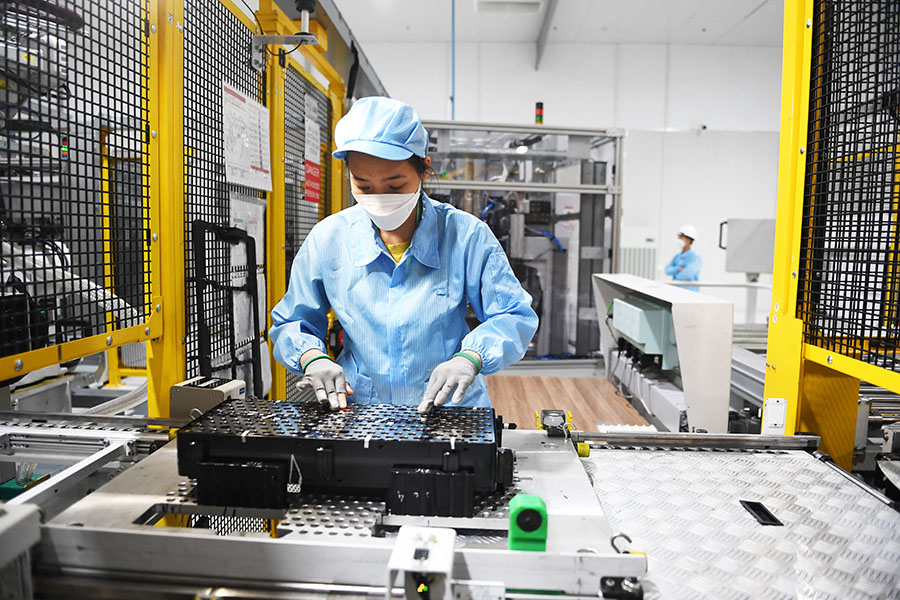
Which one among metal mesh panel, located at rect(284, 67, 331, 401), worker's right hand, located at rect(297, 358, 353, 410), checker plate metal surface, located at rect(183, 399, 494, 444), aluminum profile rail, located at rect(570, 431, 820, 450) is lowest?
aluminum profile rail, located at rect(570, 431, 820, 450)

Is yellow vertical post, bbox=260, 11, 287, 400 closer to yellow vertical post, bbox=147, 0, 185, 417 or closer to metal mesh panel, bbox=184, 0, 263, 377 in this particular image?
metal mesh panel, bbox=184, 0, 263, 377

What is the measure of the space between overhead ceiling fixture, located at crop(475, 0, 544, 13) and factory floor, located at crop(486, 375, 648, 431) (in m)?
4.47

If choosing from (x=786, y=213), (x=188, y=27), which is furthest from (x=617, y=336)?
(x=188, y=27)

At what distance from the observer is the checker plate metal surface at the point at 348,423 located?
2.81ft

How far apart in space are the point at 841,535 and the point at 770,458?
0.30m

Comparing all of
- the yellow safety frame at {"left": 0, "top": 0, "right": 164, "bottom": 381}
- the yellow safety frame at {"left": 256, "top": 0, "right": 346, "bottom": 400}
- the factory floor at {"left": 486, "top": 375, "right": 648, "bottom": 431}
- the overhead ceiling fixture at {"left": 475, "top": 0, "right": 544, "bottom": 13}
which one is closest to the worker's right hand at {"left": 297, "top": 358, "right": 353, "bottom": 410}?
the yellow safety frame at {"left": 0, "top": 0, "right": 164, "bottom": 381}

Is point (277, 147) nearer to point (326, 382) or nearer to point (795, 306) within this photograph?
point (326, 382)

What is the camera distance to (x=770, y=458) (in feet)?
3.89

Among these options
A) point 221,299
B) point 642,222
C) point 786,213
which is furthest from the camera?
point 642,222

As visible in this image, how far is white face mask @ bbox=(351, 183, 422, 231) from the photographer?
55.6 inches

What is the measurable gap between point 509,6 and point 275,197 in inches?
207

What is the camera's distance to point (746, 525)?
0.92 m

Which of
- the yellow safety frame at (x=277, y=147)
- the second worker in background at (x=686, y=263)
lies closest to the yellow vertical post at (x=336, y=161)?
the yellow safety frame at (x=277, y=147)

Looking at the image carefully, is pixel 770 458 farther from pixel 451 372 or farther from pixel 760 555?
pixel 451 372
